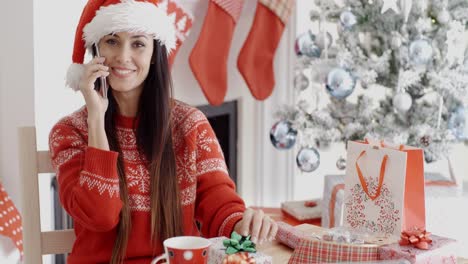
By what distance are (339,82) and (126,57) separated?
3.79 ft

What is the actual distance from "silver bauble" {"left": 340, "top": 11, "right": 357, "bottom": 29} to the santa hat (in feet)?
3.62

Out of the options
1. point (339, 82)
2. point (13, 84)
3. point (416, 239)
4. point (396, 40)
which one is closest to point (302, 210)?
point (339, 82)

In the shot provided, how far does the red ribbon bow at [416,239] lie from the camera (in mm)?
1165

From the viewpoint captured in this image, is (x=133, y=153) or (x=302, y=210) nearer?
(x=133, y=153)

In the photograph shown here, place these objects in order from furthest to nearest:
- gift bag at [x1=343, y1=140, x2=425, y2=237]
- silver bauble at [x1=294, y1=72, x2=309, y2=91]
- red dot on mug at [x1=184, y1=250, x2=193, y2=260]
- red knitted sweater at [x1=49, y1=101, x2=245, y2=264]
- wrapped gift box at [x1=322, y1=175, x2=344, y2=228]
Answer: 1. silver bauble at [x1=294, y1=72, x2=309, y2=91]
2. wrapped gift box at [x1=322, y1=175, x2=344, y2=228]
3. red knitted sweater at [x1=49, y1=101, x2=245, y2=264]
4. gift bag at [x1=343, y1=140, x2=425, y2=237]
5. red dot on mug at [x1=184, y1=250, x2=193, y2=260]

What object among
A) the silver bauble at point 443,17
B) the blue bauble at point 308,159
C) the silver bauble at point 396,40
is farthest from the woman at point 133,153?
the silver bauble at point 443,17

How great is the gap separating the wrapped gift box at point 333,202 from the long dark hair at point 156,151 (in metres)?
1.09

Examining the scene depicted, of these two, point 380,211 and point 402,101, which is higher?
point 402,101

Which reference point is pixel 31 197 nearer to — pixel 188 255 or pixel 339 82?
pixel 188 255

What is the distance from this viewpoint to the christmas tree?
101 inches

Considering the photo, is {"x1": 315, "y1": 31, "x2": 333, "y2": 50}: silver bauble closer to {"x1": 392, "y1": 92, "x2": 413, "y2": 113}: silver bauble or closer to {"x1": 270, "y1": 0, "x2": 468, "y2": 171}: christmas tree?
{"x1": 270, "y1": 0, "x2": 468, "y2": 171}: christmas tree

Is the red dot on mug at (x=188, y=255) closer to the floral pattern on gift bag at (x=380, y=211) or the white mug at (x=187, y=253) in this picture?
the white mug at (x=187, y=253)

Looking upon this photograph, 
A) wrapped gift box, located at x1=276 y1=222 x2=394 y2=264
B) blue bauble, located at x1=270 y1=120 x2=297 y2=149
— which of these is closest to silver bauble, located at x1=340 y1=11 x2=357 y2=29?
blue bauble, located at x1=270 y1=120 x2=297 y2=149

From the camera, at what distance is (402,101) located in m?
2.51
